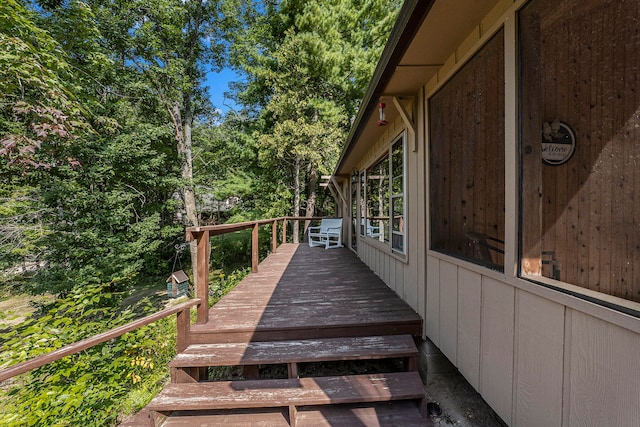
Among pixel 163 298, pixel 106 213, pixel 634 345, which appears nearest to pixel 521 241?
pixel 634 345

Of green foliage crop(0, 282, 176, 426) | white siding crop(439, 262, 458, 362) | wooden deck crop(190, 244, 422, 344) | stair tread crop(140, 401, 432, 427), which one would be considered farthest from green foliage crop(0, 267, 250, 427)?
white siding crop(439, 262, 458, 362)

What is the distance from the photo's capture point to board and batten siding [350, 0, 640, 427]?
965 mm

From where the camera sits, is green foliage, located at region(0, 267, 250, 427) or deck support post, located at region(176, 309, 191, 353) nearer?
deck support post, located at region(176, 309, 191, 353)

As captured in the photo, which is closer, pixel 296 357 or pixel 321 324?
pixel 296 357

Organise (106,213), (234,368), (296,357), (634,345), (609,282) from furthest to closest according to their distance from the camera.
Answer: (106,213)
(234,368)
(296,357)
(609,282)
(634,345)

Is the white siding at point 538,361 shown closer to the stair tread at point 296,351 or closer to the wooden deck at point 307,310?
the stair tread at point 296,351

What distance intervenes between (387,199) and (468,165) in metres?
1.92

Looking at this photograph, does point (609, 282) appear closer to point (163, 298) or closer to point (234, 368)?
point (234, 368)

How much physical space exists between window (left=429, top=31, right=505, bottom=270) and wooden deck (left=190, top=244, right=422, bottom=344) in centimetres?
84

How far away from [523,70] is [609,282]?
1.38 metres

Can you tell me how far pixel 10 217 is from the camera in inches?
281

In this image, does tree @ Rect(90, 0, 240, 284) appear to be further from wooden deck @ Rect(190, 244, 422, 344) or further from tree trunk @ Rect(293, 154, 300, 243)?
wooden deck @ Rect(190, 244, 422, 344)

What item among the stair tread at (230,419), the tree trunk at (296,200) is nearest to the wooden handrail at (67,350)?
the stair tread at (230,419)

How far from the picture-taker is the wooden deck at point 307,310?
7.63 feet
